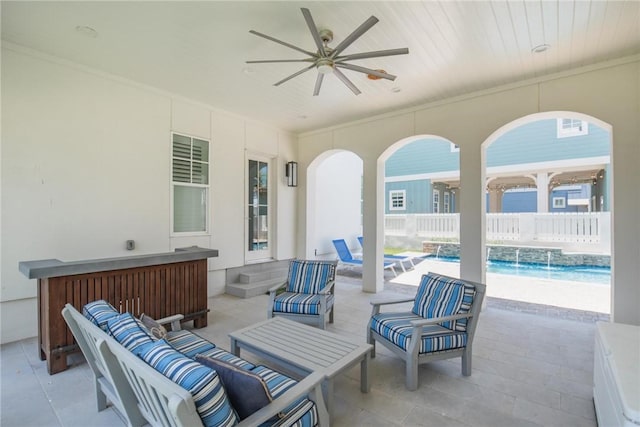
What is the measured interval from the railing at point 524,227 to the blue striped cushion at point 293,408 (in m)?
9.69

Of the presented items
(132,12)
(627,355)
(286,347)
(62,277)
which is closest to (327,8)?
(132,12)

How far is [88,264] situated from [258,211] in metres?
3.75

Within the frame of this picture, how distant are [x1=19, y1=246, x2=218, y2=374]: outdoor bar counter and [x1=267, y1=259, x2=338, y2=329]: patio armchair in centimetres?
106

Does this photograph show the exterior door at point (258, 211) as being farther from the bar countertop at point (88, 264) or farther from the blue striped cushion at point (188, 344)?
the blue striped cushion at point (188, 344)

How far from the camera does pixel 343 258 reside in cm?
828

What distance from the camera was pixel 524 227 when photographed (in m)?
10.4

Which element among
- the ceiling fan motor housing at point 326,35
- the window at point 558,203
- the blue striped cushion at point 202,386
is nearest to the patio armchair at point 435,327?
the blue striped cushion at point 202,386

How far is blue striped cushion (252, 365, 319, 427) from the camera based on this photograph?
5.33 ft

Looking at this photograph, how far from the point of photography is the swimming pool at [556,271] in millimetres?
7738

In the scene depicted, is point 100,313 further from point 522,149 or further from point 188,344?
point 522,149

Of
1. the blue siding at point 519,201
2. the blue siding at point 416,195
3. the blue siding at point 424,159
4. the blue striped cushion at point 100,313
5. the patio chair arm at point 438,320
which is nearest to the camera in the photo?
the blue striped cushion at point 100,313

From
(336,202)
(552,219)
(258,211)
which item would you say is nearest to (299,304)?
(258,211)

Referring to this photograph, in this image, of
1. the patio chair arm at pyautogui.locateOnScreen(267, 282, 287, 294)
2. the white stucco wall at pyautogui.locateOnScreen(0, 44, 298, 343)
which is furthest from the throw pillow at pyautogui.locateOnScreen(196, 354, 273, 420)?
the white stucco wall at pyautogui.locateOnScreen(0, 44, 298, 343)

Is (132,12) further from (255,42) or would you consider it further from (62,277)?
(62,277)
